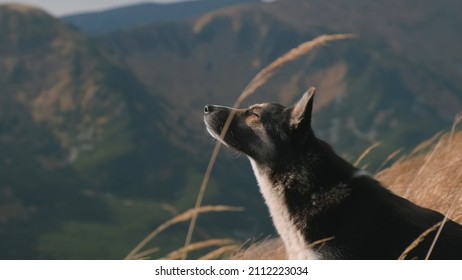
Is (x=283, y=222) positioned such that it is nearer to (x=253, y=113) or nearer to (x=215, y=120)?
(x=253, y=113)

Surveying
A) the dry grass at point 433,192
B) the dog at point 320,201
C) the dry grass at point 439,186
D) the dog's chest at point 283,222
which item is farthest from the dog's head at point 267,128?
the dry grass at point 439,186

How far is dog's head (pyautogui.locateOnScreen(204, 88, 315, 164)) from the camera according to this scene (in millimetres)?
8028

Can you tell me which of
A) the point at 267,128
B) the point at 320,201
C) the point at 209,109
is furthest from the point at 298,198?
the point at 209,109

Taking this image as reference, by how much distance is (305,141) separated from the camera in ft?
26.8

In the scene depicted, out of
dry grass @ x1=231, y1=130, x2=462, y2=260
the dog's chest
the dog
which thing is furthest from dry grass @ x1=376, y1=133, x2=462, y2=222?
the dog's chest

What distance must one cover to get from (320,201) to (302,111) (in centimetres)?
115

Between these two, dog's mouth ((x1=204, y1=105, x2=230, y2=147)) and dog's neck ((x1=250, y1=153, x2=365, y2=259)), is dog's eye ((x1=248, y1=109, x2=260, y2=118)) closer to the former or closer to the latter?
dog's mouth ((x1=204, y1=105, x2=230, y2=147))

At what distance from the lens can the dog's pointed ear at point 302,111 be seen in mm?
7480

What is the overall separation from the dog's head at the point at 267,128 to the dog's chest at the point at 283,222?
0.30m

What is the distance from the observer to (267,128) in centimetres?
866

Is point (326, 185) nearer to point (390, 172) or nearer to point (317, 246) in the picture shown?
point (317, 246)

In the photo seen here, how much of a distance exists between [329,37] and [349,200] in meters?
2.38

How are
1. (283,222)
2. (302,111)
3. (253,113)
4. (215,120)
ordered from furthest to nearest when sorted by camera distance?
1. (215,120)
2. (253,113)
3. (283,222)
4. (302,111)
